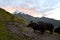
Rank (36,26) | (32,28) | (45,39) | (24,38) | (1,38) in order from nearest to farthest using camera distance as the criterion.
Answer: (1,38)
(24,38)
(45,39)
(36,26)
(32,28)

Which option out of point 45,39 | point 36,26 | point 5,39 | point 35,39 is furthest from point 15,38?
point 36,26

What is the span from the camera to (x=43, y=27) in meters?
37.9

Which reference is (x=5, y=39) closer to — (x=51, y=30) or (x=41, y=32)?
(x=41, y=32)

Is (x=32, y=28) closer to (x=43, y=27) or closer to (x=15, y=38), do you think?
(x=43, y=27)

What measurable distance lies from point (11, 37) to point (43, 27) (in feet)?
41.7

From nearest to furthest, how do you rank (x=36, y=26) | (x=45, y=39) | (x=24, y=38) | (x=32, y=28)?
1. (x=24, y=38)
2. (x=45, y=39)
3. (x=36, y=26)
4. (x=32, y=28)

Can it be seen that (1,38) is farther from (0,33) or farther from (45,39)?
(45,39)

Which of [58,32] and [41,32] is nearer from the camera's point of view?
[41,32]

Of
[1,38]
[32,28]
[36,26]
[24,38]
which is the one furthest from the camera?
[32,28]

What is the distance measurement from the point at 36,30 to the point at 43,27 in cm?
221

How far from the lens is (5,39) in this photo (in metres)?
24.5

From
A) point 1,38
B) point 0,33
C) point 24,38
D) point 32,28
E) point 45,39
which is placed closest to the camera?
point 1,38

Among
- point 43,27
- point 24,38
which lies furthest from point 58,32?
point 24,38

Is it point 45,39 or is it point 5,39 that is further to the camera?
point 45,39
